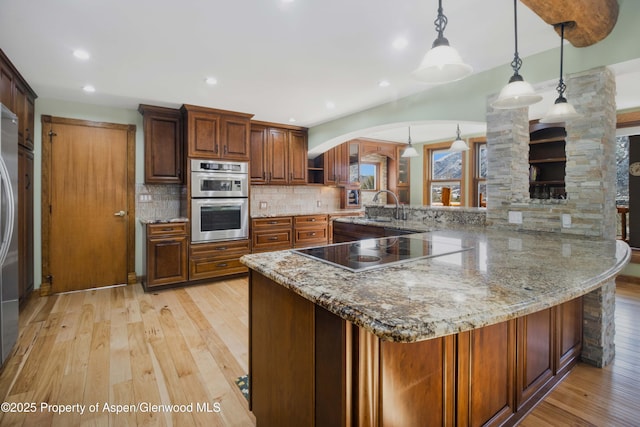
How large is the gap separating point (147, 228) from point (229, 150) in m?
1.50

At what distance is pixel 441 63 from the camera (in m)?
1.45

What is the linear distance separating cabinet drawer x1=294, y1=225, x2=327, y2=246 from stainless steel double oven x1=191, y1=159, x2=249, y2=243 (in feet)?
3.00

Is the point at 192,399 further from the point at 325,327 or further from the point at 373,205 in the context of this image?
the point at 373,205

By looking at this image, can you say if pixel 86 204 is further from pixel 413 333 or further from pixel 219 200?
pixel 413 333

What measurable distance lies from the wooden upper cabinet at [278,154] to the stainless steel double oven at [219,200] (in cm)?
47

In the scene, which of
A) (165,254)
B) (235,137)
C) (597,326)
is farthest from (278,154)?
(597,326)

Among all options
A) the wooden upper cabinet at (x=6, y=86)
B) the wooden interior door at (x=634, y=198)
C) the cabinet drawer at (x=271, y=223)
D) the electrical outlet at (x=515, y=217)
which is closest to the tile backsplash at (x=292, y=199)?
the cabinet drawer at (x=271, y=223)

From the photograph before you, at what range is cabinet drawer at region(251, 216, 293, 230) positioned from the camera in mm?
4705

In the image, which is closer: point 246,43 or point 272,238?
point 246,43

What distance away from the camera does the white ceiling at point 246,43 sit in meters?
2.00

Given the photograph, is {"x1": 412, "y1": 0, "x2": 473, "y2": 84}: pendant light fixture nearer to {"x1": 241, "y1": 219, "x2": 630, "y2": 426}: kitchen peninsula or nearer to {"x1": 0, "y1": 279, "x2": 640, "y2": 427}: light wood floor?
{"x1": 241, "y1": 219, "x2": 630, "y2": 426}: kitchen peninsula

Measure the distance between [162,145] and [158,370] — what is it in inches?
Answer: 120

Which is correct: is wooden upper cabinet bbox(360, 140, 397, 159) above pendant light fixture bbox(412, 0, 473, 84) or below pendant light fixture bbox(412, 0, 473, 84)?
above

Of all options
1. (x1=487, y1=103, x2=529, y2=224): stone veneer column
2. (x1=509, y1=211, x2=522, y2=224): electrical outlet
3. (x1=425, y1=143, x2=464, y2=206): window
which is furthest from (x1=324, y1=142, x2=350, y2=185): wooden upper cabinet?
(x1=509, y1=211, x2=522, y2=224): electrical outlet
